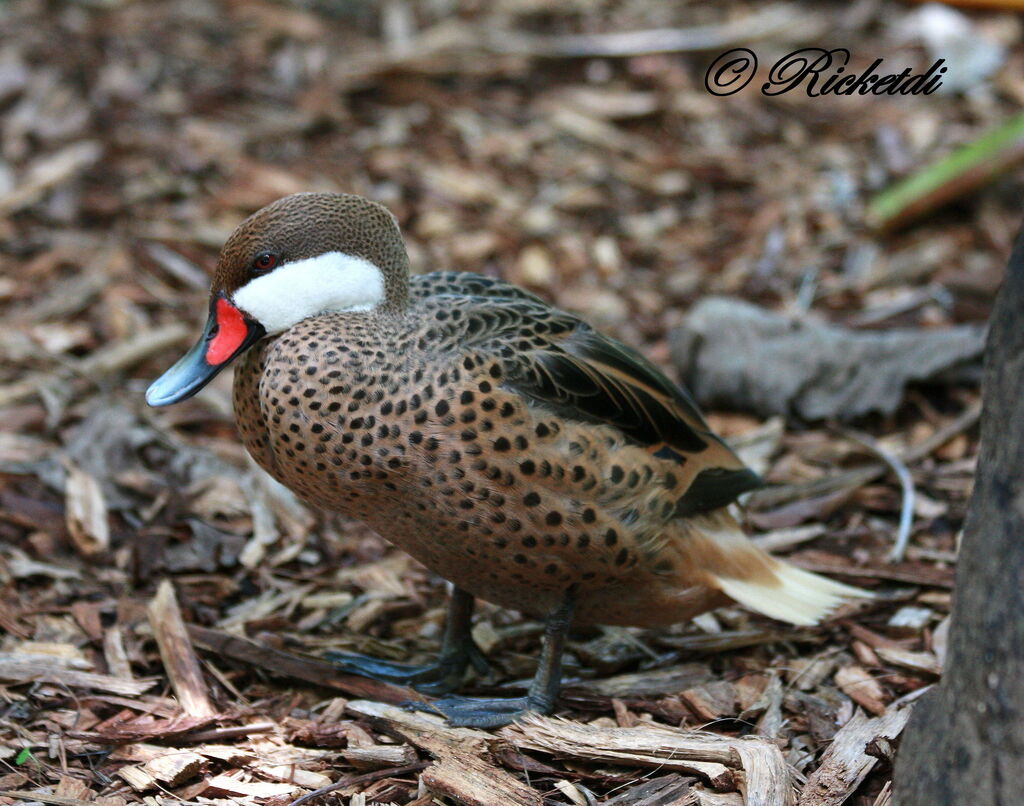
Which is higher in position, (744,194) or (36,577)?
(744,194)

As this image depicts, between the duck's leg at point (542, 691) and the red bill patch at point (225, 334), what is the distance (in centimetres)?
98

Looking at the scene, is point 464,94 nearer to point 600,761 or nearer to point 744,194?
point 744,194

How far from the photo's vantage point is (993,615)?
1.92 meters

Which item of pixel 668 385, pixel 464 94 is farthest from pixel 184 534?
pixel 464 94

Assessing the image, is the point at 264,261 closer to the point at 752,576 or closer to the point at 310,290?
the point at 310,290

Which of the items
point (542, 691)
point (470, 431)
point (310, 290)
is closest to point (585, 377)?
point (470, 431)

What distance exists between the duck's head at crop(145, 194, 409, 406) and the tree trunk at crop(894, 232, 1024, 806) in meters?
1.44

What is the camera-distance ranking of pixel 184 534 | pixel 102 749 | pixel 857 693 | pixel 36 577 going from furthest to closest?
pixel 184 534
pixel 36 577
pixel 857 693
pixel 102 749

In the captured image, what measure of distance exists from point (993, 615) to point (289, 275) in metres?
1.69

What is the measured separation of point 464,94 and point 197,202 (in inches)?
63.8

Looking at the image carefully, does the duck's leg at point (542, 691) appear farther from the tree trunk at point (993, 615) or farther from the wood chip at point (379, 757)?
the tree trunk at point (993, 615)

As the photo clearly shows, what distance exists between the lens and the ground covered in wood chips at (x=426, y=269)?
274cm

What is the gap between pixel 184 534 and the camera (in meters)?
3.63

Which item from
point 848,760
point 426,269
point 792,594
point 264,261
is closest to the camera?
point 848,760
